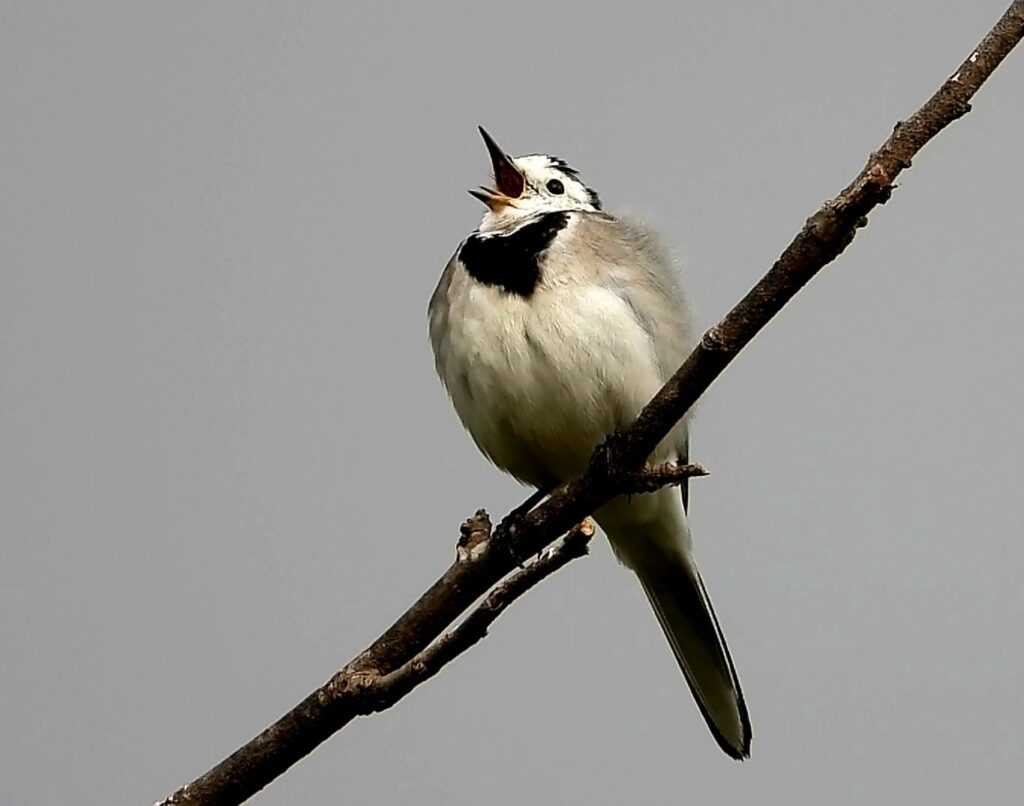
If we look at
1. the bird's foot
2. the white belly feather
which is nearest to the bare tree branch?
the bird's foot

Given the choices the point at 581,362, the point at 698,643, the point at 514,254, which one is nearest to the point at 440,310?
the point at 514,254

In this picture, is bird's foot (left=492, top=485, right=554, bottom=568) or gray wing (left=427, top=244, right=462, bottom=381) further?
gray wing (left=427, top=244, right=462, bottom=381)

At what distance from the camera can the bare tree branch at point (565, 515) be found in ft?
8.55

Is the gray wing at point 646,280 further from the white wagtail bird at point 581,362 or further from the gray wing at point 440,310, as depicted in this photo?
the gray wing at point 440,310

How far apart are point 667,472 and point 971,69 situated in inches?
38.4

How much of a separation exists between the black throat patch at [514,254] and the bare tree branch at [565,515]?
1091 millimetres

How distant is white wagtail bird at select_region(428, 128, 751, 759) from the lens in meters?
4.14

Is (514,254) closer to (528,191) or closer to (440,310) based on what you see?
(440,310)

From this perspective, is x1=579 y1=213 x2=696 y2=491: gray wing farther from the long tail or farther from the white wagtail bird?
the long tail

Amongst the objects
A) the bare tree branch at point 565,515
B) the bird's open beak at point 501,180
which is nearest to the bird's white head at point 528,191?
the bird's open beak at point 501,180

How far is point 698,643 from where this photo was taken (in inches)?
185

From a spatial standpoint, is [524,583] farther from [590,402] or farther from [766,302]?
[590,402]

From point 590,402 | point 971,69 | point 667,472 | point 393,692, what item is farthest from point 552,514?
point 971,69

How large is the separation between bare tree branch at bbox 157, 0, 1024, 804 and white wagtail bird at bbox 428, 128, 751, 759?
3.00 ft
